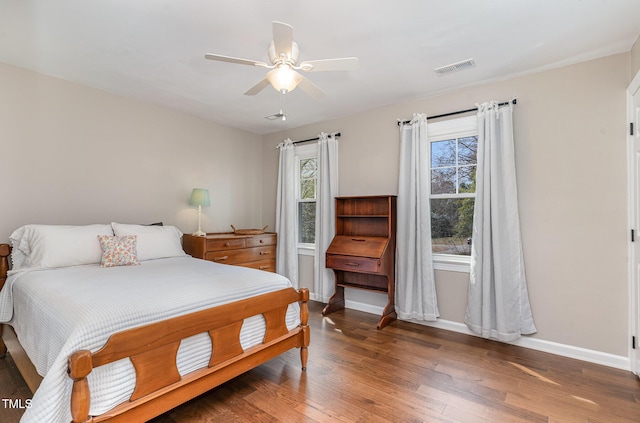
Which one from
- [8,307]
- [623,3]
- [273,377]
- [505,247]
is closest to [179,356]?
[273,377]

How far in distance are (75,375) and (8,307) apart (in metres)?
1.59

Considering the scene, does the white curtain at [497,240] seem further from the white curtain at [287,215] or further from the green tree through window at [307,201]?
the white curtain at [287,215]

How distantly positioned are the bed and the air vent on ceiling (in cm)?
229

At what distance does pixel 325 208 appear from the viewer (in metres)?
4.22

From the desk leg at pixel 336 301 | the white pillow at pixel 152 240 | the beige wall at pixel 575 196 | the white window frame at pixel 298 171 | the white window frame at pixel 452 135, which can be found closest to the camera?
the beige wall at pixel 575 196

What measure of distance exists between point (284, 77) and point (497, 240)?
2348 mm

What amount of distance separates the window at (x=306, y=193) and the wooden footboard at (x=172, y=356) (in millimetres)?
2375

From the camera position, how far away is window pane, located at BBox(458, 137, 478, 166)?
3.27 m

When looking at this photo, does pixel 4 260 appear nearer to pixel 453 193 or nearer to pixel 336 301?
pixel 336 301

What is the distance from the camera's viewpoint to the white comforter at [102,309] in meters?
1.40

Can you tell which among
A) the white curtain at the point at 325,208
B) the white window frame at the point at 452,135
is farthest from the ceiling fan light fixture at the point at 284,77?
the white curtain at the point at 325,208

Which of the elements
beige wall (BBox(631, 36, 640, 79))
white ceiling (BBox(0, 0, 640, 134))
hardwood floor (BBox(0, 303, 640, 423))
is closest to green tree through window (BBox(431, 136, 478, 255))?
white ceiling (BBox(0, 0, 640, 134))

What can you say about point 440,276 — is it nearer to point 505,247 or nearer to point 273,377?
point 505,247

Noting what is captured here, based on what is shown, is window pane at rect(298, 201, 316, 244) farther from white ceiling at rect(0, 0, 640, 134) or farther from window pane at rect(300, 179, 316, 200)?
white ceiling at rect(0, 0, 640, 134)
